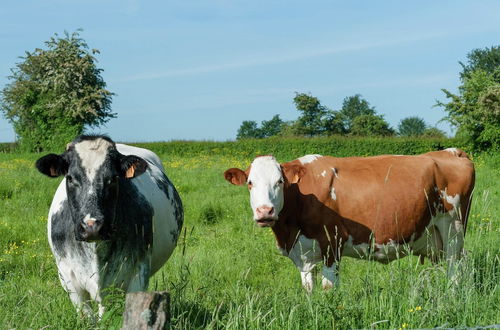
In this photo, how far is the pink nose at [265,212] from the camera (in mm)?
6121

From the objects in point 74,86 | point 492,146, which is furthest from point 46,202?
point 74,86

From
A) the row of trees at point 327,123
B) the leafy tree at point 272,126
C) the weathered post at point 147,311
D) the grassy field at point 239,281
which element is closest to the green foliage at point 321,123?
the row of trees at point 327,123

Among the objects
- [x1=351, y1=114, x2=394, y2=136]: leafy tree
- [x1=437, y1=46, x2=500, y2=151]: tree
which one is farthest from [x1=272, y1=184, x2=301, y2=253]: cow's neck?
[x1=351, y1=114, x2=394, y2=136]: leafy tree

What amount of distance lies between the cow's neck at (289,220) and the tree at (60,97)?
48.8 metres

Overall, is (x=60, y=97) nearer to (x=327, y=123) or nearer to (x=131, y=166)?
(x=327, y=123)

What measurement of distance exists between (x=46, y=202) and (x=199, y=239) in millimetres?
4593

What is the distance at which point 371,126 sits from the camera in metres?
94.1

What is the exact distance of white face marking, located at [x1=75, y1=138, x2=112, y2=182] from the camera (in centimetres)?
466

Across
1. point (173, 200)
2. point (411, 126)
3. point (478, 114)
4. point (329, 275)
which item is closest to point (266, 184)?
point (173, 200)

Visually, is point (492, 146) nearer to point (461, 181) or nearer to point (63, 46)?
point (461, 181)

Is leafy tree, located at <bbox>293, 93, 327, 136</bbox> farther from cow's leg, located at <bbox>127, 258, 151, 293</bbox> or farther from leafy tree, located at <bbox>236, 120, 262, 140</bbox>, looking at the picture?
cow's leg, located at <bbox>127, 258, 151, 293</bbox>

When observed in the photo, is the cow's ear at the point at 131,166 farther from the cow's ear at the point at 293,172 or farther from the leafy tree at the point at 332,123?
the leafy tree at the point at 332,123

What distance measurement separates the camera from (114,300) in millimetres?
4309

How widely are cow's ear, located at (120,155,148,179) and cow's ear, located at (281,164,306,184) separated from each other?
2110 mm
